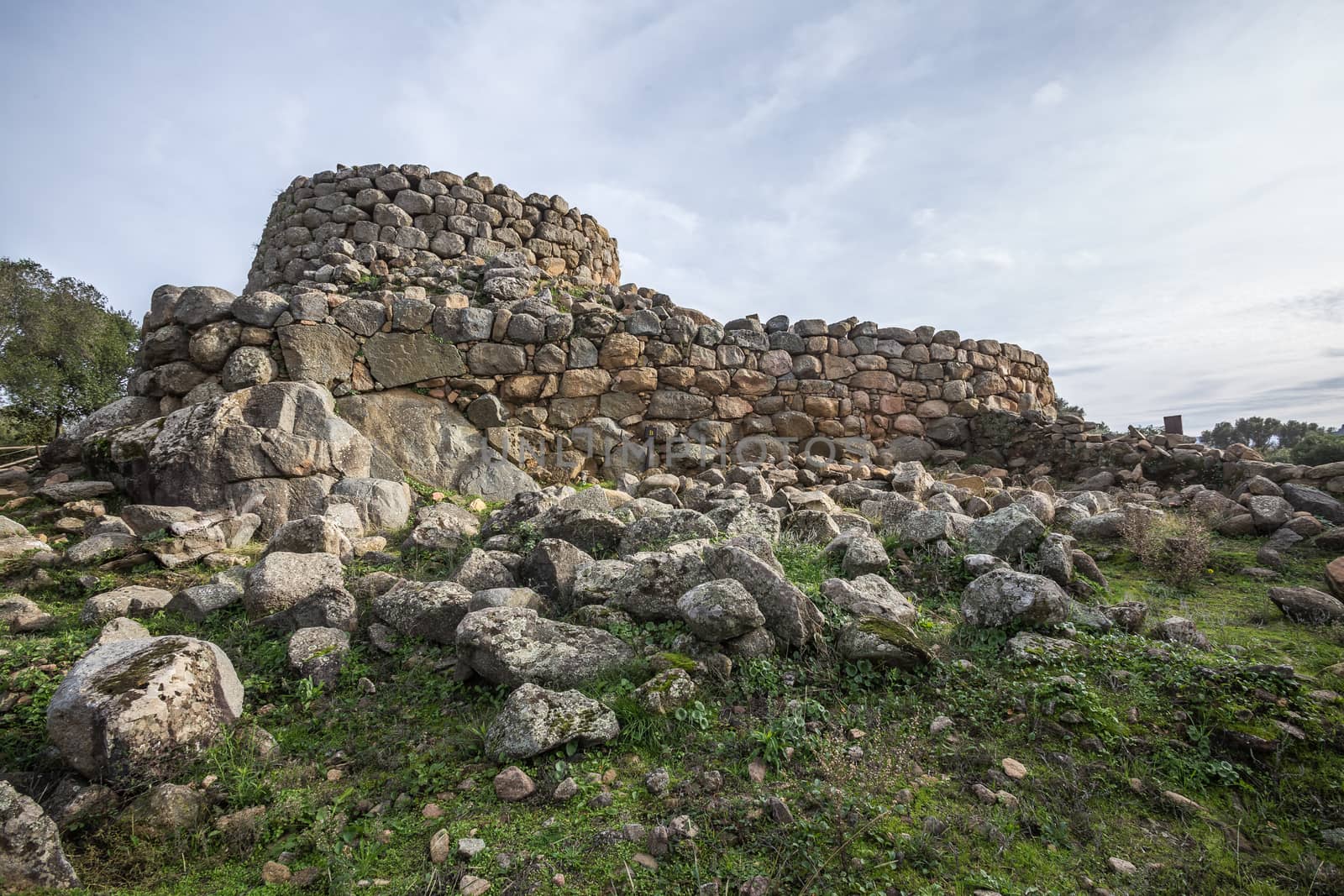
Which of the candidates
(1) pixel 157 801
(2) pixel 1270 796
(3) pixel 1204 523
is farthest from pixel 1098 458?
(1) pixel 157 801

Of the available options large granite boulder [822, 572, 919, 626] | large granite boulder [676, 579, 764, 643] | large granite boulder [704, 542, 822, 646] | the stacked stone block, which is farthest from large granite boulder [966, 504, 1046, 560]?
the stacked stone block

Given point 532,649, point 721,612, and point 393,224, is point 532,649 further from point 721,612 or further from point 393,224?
point 393,224

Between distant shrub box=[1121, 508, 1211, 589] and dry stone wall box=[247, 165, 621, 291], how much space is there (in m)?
9.24

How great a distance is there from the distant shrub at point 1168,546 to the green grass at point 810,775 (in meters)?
1.16

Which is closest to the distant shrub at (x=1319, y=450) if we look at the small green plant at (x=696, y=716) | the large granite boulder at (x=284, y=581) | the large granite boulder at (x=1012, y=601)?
the large granite boulder at (x=1012, y=601)

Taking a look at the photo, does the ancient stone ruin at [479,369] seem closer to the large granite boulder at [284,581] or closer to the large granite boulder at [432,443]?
the large granite boulder at [432,443]

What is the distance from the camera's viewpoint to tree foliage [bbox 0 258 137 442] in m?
18.0

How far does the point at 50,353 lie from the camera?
18984 millimetres

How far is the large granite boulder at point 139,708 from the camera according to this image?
7.82 feet

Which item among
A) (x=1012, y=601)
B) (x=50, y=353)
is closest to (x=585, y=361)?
(x=1012, y=601)

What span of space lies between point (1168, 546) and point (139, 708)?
6424mm

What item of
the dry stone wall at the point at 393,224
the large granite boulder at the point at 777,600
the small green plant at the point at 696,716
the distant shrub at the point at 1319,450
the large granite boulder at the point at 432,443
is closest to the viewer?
the small green plant at the point at 696,716

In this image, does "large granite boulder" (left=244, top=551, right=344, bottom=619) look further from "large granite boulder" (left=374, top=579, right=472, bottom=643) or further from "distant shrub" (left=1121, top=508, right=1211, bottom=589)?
"distant shrub" (left=1121, top=508, right=1211, bottom=589)

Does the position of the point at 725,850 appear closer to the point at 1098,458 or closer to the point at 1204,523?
the point at 1204,523
